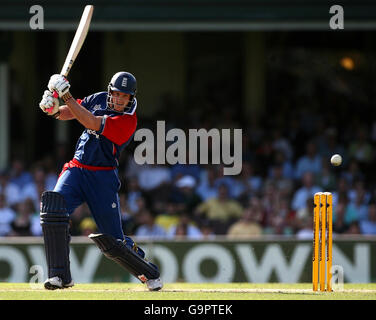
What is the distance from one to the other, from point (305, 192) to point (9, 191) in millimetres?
3939

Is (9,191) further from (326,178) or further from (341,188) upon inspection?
(341,188)

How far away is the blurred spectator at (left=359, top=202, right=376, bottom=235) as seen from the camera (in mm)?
12031

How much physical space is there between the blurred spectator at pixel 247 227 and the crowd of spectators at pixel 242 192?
0.01m

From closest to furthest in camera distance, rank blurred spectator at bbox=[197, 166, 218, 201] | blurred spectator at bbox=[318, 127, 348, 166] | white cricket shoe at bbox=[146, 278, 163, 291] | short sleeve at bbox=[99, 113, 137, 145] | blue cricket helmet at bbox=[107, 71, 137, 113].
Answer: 1. short sleeve at bbox=[99, 113, 137, 145]
2. blue cricket helmet at bbox=[107, 71, 137, 113]
3. white cricket shoe at bbox=[146, 278, 163, 291]
4. blurred spectator at bbox=[197, 166, 218, 201]
5. blurred spectator at bbox=[318, 127, 348, 166]

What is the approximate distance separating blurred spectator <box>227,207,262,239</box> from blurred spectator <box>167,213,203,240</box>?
426mm

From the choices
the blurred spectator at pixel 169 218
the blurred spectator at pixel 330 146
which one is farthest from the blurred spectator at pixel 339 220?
the blurred spectator at pixel 169 218

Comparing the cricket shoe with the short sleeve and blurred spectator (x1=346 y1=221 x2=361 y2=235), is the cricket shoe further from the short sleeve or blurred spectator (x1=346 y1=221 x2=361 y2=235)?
blurred spectator (x1=346 y1=221 x2=361 y2=235)

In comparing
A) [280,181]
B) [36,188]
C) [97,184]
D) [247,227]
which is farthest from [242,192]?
[97,184]

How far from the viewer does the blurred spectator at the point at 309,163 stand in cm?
1301

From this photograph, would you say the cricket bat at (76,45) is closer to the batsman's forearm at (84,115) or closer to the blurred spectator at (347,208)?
the batsman's forearm at (84,115)

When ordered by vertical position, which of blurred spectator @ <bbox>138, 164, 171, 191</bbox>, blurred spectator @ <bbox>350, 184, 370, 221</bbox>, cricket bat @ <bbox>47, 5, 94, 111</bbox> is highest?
cricket bat @ <bbox>47, 5, 94, 111</bbox>

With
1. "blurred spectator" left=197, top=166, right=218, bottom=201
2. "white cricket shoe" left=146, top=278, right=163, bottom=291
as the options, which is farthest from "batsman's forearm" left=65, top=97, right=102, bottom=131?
"blurred spectator" left=197, top=166, right=218, bottom=201
